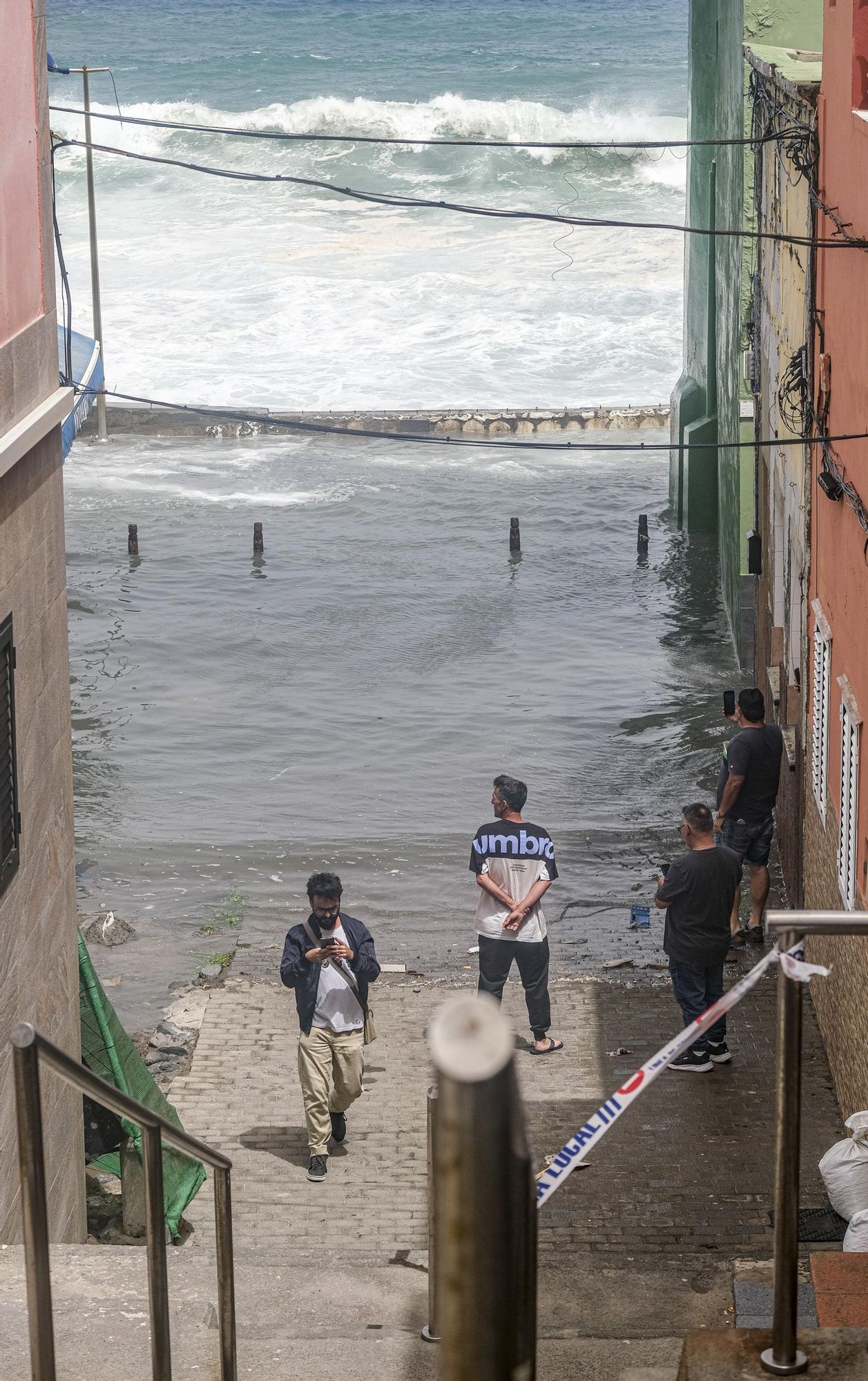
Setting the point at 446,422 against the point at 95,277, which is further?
the point at 446,422

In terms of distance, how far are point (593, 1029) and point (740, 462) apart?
925 cm

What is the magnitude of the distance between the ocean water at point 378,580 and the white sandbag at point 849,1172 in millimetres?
5411

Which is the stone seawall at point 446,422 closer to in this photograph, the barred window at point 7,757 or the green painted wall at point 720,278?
the green painted wall at point 720,278

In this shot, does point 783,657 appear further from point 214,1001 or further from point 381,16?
point 381,16

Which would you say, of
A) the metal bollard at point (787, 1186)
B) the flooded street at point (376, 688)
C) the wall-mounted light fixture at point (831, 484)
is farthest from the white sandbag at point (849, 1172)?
the flooded street at point (376, 688)

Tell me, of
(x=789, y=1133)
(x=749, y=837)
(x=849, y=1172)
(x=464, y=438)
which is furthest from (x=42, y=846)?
(x=464, y=438)

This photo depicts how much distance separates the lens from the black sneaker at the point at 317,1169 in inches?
367

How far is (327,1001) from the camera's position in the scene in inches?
369

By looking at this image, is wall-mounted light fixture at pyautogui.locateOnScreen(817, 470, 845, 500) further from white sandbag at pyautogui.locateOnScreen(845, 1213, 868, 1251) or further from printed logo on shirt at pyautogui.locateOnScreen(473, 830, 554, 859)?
white sandbag at pyautogui.locateOnScreen(845, 1213, 868, 1251)

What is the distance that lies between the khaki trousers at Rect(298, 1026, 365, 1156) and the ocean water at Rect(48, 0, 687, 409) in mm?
29614

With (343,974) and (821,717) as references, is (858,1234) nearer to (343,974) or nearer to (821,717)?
(343,974)

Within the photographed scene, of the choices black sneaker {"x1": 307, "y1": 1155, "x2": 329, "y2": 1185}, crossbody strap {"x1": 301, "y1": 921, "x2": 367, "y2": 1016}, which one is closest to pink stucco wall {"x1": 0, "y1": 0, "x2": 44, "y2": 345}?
crossbody strap {"x1": 301, "y1": 921, "x2": 367, "y2": 1016}

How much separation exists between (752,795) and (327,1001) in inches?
168

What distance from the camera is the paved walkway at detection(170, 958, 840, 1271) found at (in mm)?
8523
